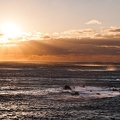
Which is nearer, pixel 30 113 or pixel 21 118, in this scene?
pixel 21 118

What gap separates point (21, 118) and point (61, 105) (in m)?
17.9

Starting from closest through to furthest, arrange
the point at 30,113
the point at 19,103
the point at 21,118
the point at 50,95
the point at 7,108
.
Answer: the point at 21,118 < the point at 30,113 < the point at 7,108 < the point at 19,103 < the point at 50,95

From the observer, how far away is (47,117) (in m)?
72.1

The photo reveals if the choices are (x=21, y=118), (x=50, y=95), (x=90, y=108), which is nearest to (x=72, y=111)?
(x=90, y=108)

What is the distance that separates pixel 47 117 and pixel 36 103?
19015 mm

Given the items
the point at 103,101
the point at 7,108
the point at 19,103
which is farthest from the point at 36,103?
the point at 103,101

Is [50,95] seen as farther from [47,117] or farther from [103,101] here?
[47,117]

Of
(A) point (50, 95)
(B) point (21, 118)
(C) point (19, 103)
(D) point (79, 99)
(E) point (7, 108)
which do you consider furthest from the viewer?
(A) point (50, 95)

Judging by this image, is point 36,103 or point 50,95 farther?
point 50,95

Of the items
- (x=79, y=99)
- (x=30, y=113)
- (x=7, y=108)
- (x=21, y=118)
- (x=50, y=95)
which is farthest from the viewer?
(x=50, y=95)

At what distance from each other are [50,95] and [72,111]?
27.7 meters

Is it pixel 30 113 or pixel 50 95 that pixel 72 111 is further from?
pixel 50 95

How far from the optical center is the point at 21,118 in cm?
7075

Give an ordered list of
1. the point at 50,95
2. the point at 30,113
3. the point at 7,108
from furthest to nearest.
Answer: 1. the point at 50,95
2. the point at 7,108
3. the point at 30,113
